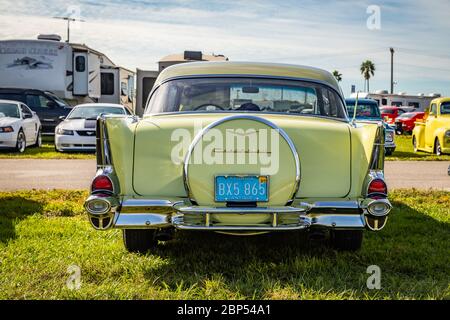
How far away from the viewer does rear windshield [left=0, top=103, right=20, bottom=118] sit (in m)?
15.3

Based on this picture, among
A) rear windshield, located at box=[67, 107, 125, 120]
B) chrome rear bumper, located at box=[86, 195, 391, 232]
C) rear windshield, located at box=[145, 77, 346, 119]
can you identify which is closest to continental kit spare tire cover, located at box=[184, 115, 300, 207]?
chrome rear bumper, located at box=[86, 195, 391, 232]

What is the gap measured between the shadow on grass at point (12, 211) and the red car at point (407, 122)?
23.2m

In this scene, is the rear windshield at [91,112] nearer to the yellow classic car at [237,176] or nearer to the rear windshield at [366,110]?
the rear windshield at [366,110]

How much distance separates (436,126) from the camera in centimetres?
1598

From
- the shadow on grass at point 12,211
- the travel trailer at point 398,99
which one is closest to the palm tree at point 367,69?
the travel trailer at point 398,99

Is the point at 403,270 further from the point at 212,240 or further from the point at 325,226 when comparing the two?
the point at 212,240

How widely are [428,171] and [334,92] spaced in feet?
23.5

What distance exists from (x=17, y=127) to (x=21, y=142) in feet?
1.60

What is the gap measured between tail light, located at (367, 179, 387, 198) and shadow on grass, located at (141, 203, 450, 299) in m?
0.59

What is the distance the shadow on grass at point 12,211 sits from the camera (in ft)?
18.6

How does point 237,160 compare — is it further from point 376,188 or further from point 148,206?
point 376,188
